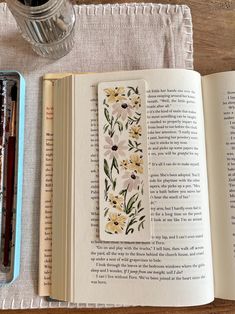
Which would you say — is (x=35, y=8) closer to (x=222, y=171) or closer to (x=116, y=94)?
(x=116, y=94)

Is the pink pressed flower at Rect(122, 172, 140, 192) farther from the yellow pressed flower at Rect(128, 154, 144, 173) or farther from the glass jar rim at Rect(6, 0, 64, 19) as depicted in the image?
the glass jar rim at Rect(6, 0, 64, 19)

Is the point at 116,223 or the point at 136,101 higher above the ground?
the point at 136,101

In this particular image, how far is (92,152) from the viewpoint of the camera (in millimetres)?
451

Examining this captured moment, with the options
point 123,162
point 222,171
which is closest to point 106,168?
point 123,162

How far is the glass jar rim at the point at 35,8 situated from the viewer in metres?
0.40

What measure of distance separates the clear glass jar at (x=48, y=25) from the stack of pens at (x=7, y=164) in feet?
0.19

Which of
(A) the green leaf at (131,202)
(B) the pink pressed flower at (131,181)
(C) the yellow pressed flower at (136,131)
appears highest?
(C) the yellow pressed flower at (136,131)

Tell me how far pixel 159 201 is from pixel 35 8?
0.24 m

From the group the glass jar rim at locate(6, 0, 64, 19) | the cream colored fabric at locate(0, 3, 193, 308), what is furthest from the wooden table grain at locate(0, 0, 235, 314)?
the glass jar rim at locate(6, 0, 64, 19)

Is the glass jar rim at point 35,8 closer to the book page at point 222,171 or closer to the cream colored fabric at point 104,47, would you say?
the cream colored fabric at point 104,47

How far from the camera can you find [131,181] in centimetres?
44

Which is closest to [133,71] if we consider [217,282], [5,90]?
[5,90]

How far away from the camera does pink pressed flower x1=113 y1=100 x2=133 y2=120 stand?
1.48ft

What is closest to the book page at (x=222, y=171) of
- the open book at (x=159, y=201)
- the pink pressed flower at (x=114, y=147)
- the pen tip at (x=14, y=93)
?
the open book at (x=159, y=201)
